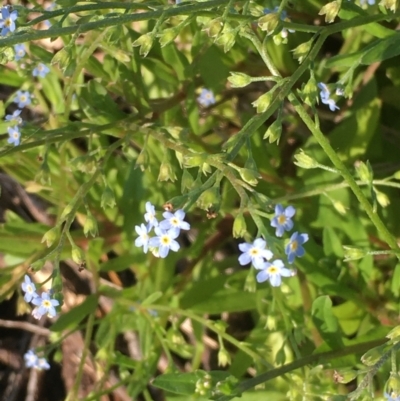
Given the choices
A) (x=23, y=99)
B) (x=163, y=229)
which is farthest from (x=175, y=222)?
(x=23, y=99)

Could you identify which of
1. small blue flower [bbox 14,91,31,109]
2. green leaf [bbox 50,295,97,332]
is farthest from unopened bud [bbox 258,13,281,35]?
green leaf [bbox 50,295,97,332]

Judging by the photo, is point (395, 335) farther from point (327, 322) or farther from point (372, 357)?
point (327, 322)

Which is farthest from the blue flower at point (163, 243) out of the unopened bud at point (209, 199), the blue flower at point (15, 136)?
the blue flower at point (15, 136)

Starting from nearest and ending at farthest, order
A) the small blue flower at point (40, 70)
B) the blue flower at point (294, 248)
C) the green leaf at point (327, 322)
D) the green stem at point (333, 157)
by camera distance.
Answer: the green stem at point (333, 157) < the blue flower at point (294, 248) < the green leaf at point (327, 322) < the small blue flower at point (40, 70)

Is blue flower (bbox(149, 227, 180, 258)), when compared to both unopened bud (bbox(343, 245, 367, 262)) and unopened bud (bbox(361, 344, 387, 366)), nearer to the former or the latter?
unopened bud (bbox(343, 245, 367, 262))

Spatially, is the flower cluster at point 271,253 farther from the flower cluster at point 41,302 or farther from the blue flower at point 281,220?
the flower cluster at point 41,302

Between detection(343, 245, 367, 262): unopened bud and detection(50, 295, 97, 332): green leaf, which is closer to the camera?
detection(343, 245, 367, 262): unopened bud

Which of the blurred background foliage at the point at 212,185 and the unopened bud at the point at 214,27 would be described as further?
the blurred background foliage at the point at 212,185
